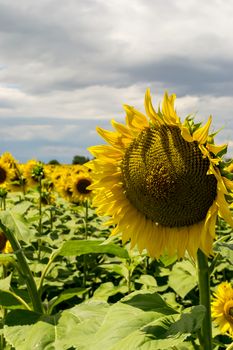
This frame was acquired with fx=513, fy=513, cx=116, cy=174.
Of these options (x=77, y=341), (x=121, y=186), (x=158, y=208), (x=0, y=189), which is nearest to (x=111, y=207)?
(x=121, y=186)

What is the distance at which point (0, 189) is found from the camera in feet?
22.4

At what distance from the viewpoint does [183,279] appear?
14.0 ft

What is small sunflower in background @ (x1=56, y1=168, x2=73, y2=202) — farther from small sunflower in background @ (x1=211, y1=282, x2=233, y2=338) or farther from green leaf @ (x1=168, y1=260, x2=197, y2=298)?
small sunflower in background @ (x1=211, y1=282, x2=233, y2=338)

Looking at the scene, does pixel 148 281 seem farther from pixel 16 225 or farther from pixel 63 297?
pixel 16 225

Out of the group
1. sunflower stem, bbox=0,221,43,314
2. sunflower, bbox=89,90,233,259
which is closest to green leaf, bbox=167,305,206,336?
sunflower, bbox=89,90,233,259

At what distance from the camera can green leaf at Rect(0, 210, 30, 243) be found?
2.74 m

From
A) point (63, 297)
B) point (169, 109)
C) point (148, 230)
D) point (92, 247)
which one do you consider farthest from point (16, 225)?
point (169, 109)

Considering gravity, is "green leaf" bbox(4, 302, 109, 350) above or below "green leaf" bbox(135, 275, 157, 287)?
above

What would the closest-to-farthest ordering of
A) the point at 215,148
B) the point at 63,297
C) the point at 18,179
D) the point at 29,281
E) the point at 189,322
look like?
the point at 189,322 → the point at 215,148 → the point at 29,281 → the point at 63,297 → the point at 18,179

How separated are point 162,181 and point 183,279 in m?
2.29

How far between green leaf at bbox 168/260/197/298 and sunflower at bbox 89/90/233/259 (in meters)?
1.81

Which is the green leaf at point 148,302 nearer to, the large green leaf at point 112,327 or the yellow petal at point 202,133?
the large green leaf at point 112,327

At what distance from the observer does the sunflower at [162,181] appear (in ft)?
6.76

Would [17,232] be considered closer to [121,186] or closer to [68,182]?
[121,186]
